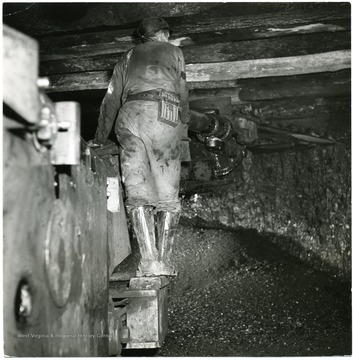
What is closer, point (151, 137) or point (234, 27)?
point (151, 137)

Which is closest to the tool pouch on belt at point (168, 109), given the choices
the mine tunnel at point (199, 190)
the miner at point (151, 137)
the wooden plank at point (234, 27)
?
the miner at point (151, 137)

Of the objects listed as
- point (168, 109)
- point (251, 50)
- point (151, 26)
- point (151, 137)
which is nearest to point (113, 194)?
point (151, 137)

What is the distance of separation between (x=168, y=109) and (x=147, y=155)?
0.34 metres

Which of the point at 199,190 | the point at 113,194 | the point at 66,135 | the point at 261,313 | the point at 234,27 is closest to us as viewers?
the point at 66,135

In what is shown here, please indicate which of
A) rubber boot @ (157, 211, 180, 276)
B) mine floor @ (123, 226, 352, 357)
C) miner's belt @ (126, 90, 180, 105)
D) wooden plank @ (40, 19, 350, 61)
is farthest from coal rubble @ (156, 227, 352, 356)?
wooden plank @ (40, 19, 350, 61)

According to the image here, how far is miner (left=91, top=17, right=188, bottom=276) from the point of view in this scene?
112 inches

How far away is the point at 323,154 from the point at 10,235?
4453mm

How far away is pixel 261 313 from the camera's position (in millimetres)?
3879

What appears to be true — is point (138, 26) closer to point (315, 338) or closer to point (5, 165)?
point (5, 165)

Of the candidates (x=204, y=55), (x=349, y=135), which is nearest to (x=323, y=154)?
(x=349, y=135)

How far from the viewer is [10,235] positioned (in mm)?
1286

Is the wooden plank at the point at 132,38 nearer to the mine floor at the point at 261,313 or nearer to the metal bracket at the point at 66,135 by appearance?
the metal bracket at the point at 66,135

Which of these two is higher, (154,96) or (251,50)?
(251,50)

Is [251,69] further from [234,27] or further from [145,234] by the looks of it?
[145,234]
